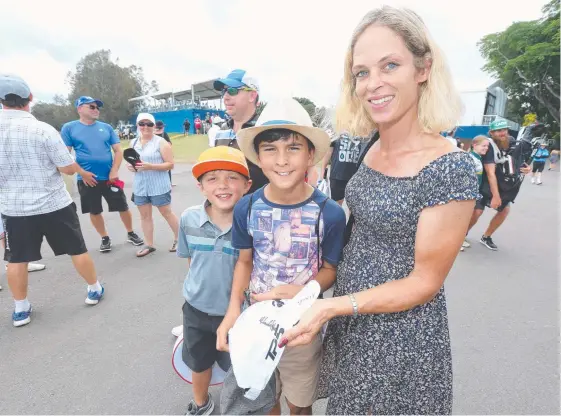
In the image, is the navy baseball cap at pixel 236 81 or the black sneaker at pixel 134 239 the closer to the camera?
the navy baseball cap at pixel 236 81

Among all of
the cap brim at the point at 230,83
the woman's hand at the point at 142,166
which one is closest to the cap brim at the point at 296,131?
the cap brim at the point at 230,83

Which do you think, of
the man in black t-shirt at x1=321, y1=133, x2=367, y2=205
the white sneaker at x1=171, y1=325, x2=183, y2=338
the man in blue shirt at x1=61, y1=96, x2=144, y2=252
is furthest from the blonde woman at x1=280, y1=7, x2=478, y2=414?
the man in blue shirt at x1=61, y1=96, x2=144, y2=252

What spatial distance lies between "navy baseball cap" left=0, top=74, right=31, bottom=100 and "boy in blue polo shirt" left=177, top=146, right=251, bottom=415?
6.92 feet

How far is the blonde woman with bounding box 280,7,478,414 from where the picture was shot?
100 centimetres

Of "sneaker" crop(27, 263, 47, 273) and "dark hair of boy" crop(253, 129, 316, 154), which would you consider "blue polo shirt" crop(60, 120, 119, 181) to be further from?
"dark hair of boy" crop(253, 129, 316, 154)

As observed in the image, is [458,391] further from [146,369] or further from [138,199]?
[138,199]

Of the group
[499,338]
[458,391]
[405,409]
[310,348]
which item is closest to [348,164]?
[499,338]

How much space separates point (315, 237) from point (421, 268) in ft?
1.66

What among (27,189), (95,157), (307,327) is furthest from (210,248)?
(95,157)

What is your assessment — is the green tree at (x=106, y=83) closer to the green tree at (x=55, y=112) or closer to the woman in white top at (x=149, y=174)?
the green tree at (x=55, y=112)

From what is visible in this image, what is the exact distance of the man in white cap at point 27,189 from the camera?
2.66 metres

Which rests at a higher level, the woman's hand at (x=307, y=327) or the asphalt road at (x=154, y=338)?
the woman's hand at (x=307, y=327)

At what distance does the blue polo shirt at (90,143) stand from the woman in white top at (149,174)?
410 millimetres

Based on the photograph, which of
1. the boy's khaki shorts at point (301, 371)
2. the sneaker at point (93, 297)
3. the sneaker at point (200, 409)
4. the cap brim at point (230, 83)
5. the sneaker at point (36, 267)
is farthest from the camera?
the sneaker at point (36, 267)
